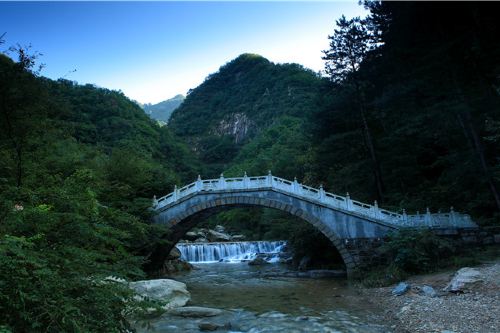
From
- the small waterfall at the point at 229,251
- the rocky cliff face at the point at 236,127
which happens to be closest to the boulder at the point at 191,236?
the small waterfall at the point at 229,251

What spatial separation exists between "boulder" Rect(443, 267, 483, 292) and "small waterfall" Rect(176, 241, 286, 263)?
20316mm

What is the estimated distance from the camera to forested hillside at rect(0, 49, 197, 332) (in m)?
4.71

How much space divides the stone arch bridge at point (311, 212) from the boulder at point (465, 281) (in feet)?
18.7

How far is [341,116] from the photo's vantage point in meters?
23.0

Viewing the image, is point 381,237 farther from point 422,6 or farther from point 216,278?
point 422,6

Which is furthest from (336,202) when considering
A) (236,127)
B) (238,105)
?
(238,105)

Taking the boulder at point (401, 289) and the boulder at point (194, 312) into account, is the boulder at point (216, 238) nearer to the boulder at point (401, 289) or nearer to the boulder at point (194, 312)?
the boulder at point (194, 312)

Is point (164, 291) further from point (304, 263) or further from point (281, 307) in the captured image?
point (304, 263)

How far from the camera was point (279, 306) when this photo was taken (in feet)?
40.5

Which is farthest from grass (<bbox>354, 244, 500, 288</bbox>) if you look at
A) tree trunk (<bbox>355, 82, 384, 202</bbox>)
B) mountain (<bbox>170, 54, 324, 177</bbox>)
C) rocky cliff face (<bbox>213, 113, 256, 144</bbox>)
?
rocky cliff face (<bbox>213, 113, 256, 144</bbox>)

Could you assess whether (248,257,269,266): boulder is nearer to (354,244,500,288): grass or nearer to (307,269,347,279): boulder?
(307,269,347,279): boulder

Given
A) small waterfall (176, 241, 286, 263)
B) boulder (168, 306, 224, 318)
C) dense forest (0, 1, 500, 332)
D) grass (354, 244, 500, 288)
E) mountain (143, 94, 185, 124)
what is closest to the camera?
dense forest (0, 1, 500, 332)

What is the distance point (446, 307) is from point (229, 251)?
1000 inches

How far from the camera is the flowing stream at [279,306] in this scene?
970 centimetres
